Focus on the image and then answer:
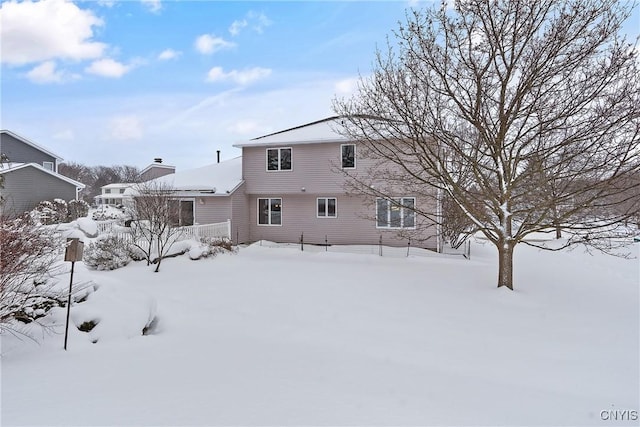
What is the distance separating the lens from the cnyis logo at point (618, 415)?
3621 millimetres

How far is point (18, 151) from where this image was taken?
23.3 metres

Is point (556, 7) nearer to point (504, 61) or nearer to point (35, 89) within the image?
point (504, 61)

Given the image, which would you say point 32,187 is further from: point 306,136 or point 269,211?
point 306,136

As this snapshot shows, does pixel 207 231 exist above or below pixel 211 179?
below

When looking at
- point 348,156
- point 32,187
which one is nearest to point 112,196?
point 32,187

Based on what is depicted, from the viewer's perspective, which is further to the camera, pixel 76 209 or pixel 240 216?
pixel 76 209

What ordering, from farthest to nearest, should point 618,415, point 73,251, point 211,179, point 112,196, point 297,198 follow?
point 112,196 < point 211,179 < point 297,198 < point 73,251 < point 618,415

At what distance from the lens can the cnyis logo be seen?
3621 mm

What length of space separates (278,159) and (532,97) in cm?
1097

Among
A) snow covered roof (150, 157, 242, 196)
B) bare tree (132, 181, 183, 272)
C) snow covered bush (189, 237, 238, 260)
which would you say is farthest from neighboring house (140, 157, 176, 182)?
snow covered bush (189, 237, 238, 260)

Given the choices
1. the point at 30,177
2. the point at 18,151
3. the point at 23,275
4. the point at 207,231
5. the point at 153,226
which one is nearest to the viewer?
the point at 23,275

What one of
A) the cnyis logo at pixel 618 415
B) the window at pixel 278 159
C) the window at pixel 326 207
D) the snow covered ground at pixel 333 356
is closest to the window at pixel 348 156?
the window at pixel 326 207

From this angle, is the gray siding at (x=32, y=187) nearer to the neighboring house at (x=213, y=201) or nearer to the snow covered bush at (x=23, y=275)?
the neighboring house at (x=213, y=201)

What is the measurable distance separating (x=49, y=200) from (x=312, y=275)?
19.5m
